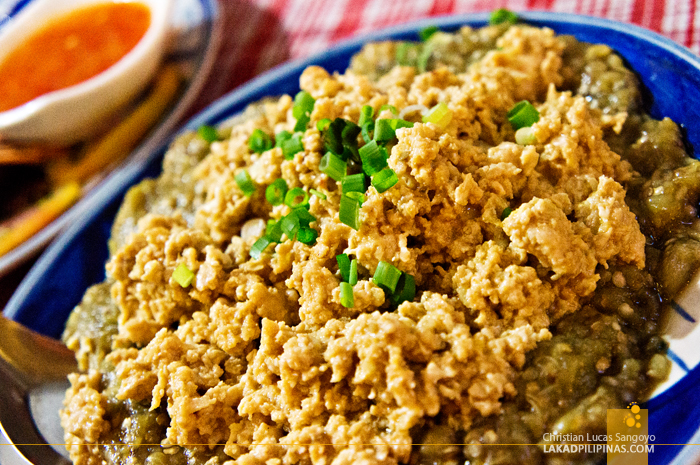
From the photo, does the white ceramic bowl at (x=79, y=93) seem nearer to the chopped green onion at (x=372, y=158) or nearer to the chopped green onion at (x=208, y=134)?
the chopped green onion at (x=208, y=134)

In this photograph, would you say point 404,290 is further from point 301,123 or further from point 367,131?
point 301,123

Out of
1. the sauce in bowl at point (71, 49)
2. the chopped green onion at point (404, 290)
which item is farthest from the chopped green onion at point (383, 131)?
the sauce in bowl at point (71, 49)

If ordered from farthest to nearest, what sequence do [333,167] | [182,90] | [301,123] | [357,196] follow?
[182,90] → [301,123] → [333,167] → [357,196]

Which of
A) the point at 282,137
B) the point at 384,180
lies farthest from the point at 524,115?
the point at 282,137

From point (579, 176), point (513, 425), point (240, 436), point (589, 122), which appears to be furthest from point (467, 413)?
point (589, 122)

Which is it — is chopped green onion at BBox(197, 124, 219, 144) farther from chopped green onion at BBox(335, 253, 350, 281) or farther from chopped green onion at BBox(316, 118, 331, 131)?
chopped green onion at BBox(335, 253, 350, 281)

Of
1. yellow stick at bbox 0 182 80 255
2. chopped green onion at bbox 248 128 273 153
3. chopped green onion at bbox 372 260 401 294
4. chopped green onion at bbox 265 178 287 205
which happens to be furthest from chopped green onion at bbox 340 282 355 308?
yellow stick at bbox 0 182 80 255
